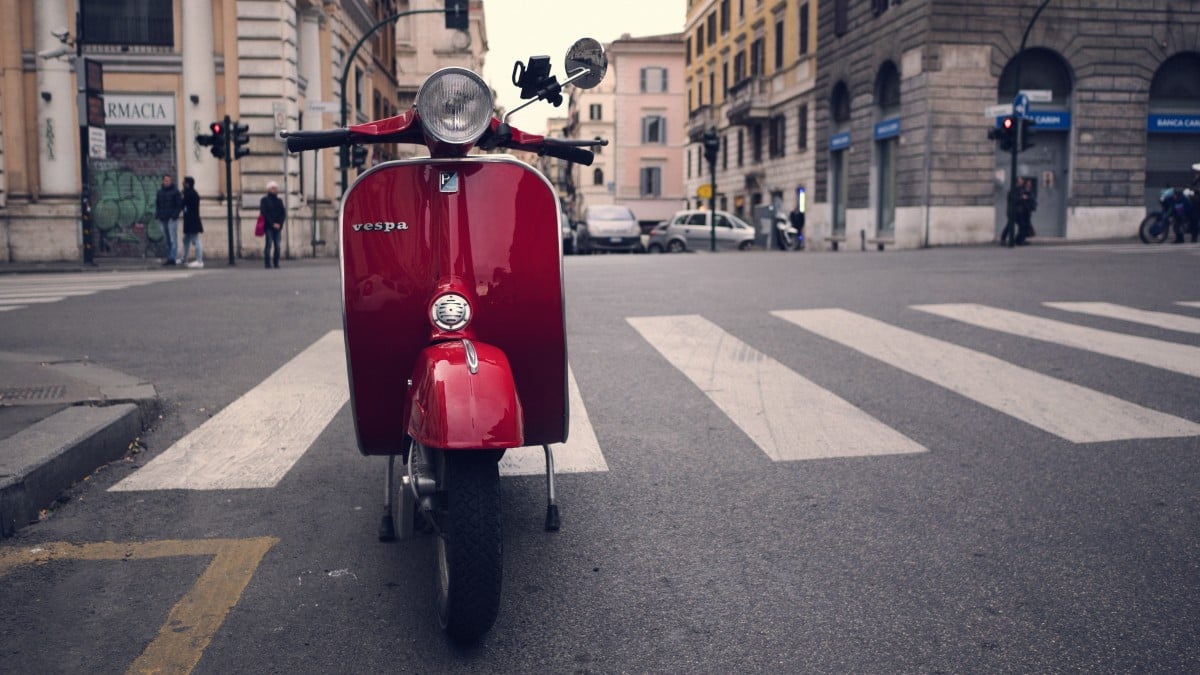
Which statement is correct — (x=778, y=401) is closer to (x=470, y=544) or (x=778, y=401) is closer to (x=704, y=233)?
(x=470, y=544)

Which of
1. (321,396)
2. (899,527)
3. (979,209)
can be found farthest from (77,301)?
(979,209)

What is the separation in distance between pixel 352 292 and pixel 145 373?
12.6 feet

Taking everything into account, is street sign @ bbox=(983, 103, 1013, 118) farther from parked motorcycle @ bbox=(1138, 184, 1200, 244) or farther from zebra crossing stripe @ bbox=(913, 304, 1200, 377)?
zebra crossing stripe @ bbox=(913, 304, 1200, 377)

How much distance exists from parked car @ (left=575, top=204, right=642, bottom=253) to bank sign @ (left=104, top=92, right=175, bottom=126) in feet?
37.6

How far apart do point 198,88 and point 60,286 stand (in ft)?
36.7

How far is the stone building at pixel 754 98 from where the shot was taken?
128ft

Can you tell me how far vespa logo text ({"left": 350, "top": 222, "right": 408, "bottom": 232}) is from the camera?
3.27 metres

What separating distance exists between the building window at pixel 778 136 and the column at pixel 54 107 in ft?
87.7

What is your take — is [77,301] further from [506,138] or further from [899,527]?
[899,527]

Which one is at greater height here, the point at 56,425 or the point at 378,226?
the point at 378,226

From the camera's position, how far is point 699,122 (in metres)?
54.9

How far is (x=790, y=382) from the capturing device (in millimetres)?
6105

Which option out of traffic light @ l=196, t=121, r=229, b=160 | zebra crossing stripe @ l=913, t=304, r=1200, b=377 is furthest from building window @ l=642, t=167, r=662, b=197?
zebra crossing stripe @ l=913, t=304, r=1200, b=377

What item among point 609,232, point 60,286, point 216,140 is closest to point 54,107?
point 216,140
